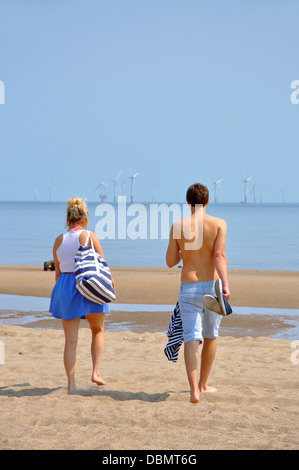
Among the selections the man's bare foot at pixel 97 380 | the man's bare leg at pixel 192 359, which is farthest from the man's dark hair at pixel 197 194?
the man's bare foot at pixel 97 380

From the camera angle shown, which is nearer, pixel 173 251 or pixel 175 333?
pixel 173 251

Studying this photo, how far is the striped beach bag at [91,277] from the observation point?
535 cm

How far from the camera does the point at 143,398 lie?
5504 millimetres

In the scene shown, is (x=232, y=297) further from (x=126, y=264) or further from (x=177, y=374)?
(x=126, y=264)

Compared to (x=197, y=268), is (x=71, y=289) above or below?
below

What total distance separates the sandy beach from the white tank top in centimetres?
115

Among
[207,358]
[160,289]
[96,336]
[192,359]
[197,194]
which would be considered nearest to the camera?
[192,359]

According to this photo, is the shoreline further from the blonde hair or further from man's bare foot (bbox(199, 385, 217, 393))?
the blonde hair

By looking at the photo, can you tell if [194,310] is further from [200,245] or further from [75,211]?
[75,211]

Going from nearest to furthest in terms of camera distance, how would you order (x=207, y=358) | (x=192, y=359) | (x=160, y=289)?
(x=192, y=359), (x=207, y=358), (x=160, y=289)

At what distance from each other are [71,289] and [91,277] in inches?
9.0

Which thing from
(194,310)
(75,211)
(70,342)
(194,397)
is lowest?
(194,397)

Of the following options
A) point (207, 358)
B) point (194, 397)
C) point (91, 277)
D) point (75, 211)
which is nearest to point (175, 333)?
point (207, 358)
